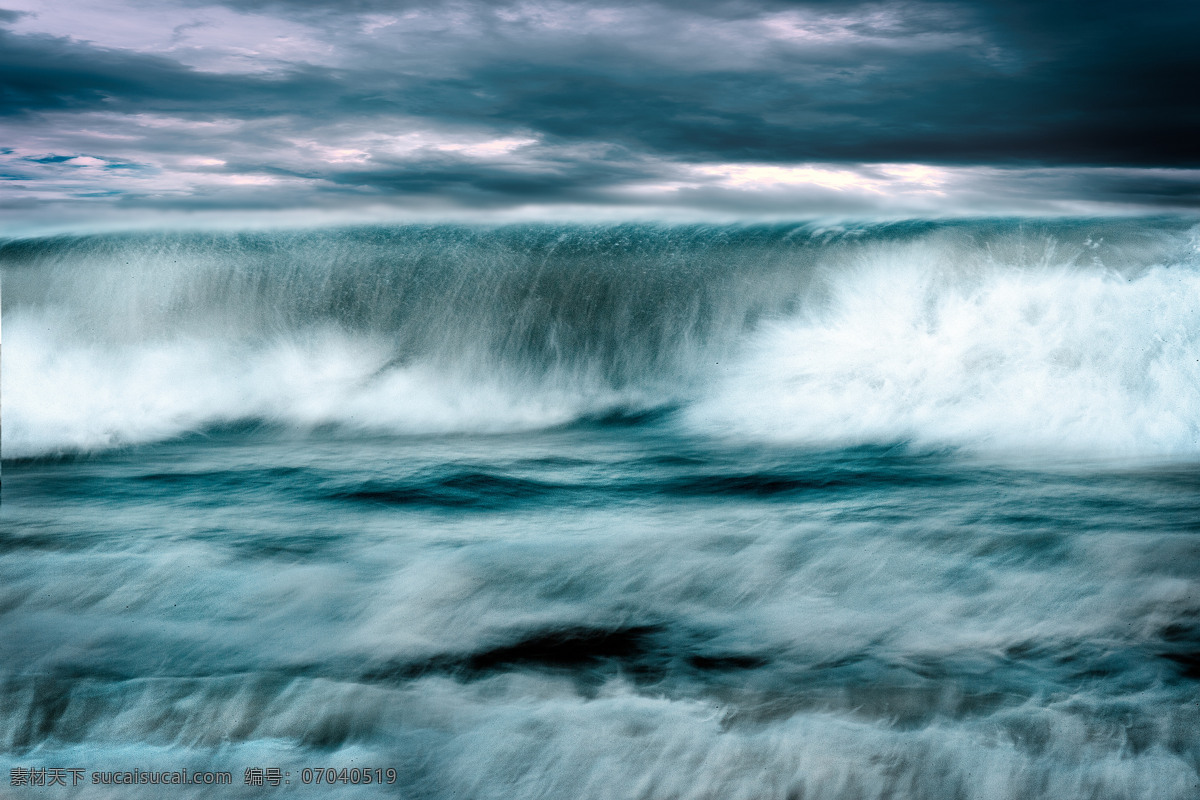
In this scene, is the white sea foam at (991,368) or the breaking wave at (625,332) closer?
the white sea foam at (991,368)

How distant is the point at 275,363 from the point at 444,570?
443cm

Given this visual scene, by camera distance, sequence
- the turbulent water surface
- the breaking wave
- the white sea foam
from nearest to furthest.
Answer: the turbulent water surface < the white sea foam < the breaking wave

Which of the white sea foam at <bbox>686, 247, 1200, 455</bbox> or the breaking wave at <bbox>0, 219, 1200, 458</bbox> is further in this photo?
the breaking wave at <bbox>0, 219, 1200, 458</bbox>

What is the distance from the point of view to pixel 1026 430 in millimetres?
6004

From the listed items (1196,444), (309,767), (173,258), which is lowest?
(309,767)

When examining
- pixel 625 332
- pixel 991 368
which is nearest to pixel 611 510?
pixel 991 368

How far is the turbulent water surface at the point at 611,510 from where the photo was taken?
2.62 metres

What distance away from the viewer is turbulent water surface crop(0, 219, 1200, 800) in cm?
262

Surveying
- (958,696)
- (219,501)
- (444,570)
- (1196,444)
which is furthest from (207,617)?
(1196,444)

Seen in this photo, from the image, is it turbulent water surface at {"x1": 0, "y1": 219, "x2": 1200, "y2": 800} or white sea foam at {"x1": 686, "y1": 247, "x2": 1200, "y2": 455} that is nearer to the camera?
turbulent water surface at {"x1": 0, "y1": 219, "x2": 1200, "y2": 800}

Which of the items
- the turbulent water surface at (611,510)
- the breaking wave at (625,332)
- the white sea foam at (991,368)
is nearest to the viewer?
the turbulent water surface at (611,510)

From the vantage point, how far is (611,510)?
15.7ft

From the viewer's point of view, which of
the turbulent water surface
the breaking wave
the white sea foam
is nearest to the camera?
the turbulent water surface

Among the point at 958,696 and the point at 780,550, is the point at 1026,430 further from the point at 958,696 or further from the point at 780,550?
the point at 958,696
